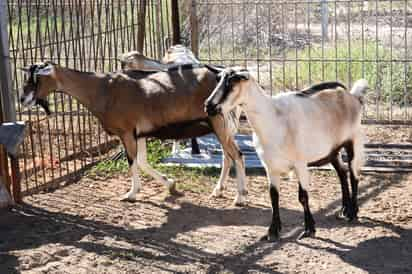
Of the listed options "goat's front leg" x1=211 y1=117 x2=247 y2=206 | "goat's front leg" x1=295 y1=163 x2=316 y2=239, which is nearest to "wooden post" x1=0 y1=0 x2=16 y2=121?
"goat's front leg" x1=211 y1=117 x2=247 y2=206

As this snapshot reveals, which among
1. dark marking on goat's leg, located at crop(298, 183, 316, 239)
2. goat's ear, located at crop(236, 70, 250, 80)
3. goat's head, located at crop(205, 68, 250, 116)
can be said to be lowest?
dark marking on goat's leg, located at crop(298, 183, 316, 239)

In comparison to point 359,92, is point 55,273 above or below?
below

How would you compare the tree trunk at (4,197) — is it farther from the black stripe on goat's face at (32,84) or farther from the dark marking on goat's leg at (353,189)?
the dark marking on goat's leg at (353,189)

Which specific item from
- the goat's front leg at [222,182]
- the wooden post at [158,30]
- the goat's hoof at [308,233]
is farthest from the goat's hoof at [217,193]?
the wooden post at [158,30]

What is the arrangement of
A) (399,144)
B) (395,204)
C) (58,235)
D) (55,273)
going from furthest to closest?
1. (399,144)
2. (395,204)
3. (58,235)
4. (55,273)

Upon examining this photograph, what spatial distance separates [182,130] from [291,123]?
1.87 m

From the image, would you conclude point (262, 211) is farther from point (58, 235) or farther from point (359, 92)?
point (58, 235)

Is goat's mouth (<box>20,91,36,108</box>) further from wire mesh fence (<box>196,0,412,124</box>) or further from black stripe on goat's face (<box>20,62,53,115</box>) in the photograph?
wire mesh fence (<box>196,0,412,124</box>)

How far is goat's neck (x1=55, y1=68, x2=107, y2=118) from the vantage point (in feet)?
27.4

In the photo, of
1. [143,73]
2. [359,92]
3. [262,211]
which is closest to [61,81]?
[143,73]

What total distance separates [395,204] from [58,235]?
3.13 meters

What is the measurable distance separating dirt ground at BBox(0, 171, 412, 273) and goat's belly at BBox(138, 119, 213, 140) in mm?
635

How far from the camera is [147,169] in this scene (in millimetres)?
8648

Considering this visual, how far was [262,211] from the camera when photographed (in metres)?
7.86
